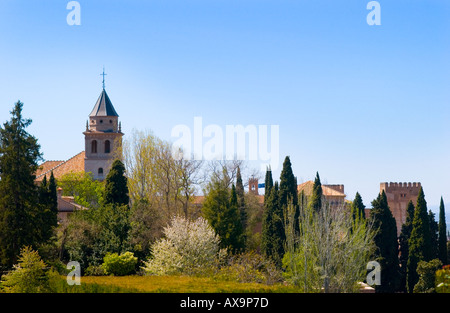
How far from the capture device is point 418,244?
135ft

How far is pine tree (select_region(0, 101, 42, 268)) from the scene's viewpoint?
26.1 meters

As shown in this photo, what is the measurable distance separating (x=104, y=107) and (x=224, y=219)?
45.0 meters

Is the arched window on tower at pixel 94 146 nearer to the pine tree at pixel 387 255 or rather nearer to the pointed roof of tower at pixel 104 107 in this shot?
the pointed roof of tower at pixel 104 107

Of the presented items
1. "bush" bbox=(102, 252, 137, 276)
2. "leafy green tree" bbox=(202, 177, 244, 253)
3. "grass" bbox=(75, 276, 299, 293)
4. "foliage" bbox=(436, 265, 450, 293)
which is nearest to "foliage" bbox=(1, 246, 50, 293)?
"grass" bbox=(75, 276, 299, 293)

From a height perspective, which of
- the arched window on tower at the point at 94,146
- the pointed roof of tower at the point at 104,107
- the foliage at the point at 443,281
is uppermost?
the pointed roof of tower at the point at 104,107

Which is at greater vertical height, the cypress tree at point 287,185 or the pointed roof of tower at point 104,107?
the pointed roof of tower at point 104,107

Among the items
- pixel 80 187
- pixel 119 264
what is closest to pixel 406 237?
pixel 119 264

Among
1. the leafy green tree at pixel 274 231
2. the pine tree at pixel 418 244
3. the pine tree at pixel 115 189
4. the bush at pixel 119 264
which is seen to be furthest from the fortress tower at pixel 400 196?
the bush at pixel 119 264

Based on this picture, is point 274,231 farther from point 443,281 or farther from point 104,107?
point 104,107

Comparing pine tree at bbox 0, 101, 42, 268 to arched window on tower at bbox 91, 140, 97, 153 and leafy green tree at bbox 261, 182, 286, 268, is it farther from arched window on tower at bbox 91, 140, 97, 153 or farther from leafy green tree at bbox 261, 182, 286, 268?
arched window on tower at bbox 91, 140, 97, 153

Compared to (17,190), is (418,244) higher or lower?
lower

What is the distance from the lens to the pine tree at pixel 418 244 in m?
41.1

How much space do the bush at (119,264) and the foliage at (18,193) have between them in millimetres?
3113
